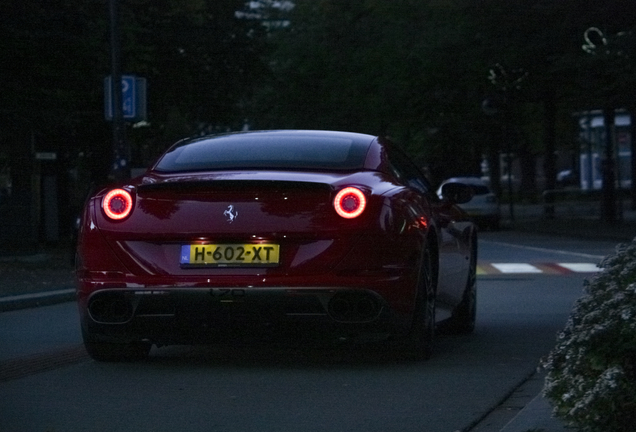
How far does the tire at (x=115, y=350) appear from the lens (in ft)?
29.5

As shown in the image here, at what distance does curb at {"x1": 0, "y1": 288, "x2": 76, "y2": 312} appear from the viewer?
47.5 feet

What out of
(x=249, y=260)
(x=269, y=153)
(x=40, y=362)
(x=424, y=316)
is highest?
(x=269, y=153)

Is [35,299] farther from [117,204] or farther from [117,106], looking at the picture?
[117,106]

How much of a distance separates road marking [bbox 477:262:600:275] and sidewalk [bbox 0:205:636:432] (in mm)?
5649

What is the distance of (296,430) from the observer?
256 inches

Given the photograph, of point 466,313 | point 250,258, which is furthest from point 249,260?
point 466,313

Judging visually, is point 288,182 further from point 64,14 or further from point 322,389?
point 64,14

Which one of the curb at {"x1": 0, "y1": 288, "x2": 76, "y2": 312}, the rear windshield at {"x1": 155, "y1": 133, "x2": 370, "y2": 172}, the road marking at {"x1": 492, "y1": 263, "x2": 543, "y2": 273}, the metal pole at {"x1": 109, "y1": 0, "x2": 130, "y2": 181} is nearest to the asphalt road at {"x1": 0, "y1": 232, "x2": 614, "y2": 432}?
the rear windshield at {"x1": 155, "y1": 133, "x2": 370, "y2": 172}

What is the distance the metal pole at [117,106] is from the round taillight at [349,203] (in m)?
13.7

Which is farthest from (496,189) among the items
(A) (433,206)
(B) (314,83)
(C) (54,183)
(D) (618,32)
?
(A) (433,206)

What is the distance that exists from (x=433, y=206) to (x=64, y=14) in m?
13.6

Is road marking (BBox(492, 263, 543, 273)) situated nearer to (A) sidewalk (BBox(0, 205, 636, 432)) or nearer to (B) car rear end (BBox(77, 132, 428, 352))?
(A) sidewalk (BBox(0, 205, 636, 432))

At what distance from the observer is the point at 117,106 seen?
2252 centimetres

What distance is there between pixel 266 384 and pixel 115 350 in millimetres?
1394
